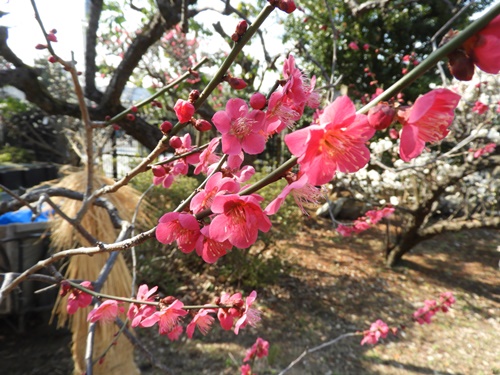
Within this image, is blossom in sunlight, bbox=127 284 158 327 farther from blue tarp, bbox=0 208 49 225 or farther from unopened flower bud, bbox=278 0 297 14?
blue tarp, bbox=0 208 49 225

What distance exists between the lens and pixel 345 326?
359cm

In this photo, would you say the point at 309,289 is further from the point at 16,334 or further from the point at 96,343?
the point at 16,334

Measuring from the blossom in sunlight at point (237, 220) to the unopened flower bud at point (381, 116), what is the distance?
0.65 feet

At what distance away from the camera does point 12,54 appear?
2.69m

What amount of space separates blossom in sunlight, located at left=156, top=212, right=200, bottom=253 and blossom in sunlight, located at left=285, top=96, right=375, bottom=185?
23cm

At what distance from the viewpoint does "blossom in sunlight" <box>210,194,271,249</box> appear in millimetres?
496

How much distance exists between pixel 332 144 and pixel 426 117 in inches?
5.3

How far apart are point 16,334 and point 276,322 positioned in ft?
8.38

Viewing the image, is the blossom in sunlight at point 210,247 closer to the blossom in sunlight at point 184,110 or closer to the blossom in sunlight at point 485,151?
the blossom in sunlight at point 184,110

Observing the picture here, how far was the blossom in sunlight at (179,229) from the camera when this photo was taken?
55cm

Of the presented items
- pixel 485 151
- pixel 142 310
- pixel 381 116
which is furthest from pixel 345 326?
pixel 381 116

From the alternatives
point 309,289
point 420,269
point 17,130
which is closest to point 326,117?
point 309,289

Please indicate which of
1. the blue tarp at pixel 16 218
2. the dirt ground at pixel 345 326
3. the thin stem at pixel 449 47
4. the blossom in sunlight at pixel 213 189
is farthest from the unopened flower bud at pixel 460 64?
the blue tarp at pixel 16 218

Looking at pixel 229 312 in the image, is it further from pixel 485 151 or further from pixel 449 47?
pixel 485 151
